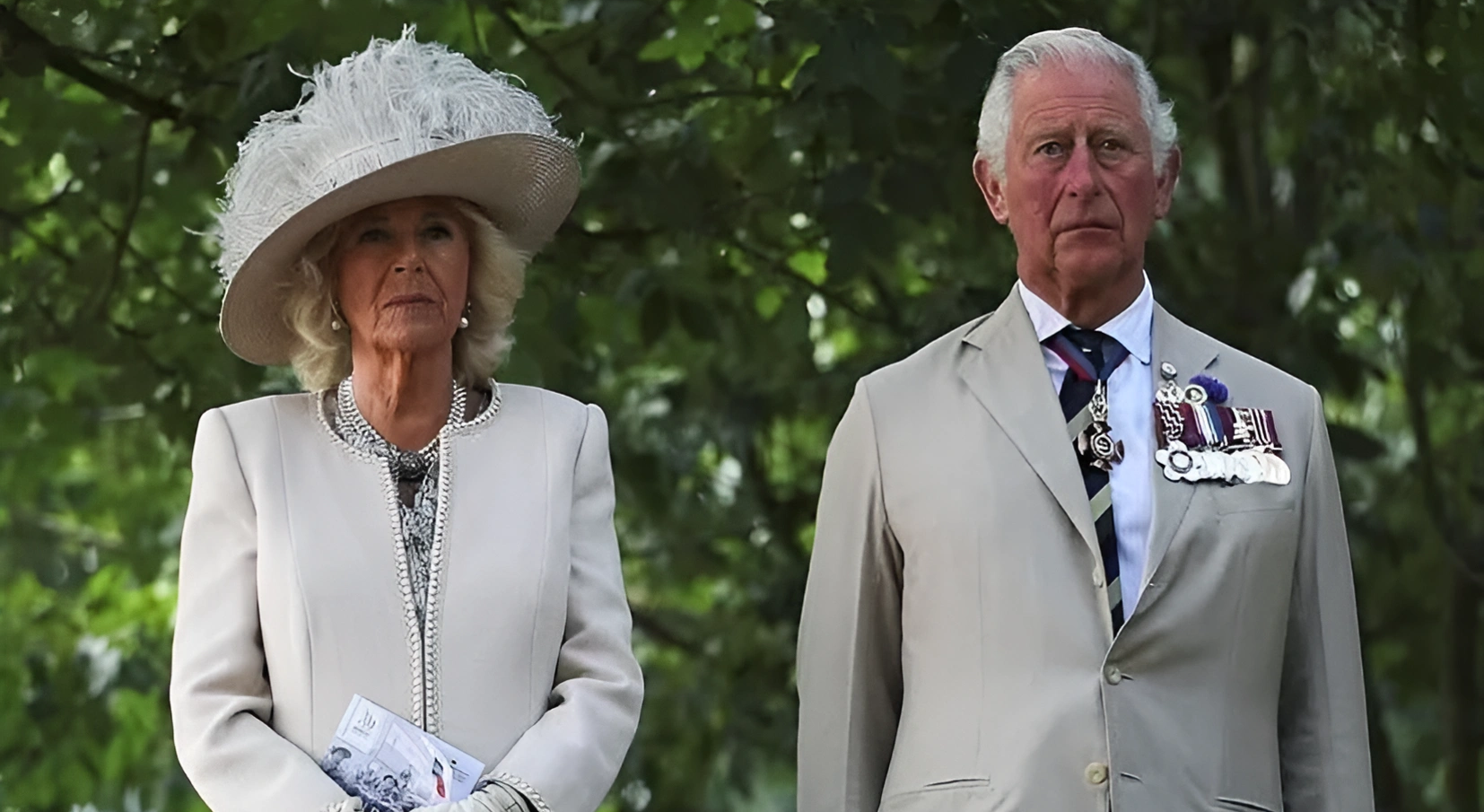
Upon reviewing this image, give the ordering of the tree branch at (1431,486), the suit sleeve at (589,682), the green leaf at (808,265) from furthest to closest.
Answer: the tree branch at (1431,486), the green leaf at (808,265), the suit sleeve at (589,682)

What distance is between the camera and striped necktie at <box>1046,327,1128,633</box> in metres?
3.45

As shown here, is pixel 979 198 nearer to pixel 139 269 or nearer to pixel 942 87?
pixel 942 87

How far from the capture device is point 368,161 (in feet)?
11.2

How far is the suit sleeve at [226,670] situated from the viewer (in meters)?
3.27

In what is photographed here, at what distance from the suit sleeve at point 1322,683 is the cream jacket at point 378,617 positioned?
93 centimetres

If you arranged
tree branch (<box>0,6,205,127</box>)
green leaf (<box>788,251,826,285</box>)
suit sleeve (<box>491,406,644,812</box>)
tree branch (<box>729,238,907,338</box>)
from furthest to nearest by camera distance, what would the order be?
1. green leaf (<box>788,251,826,285</box>)
2. tree branch (<box>729,238,907,338</box>)
3. tree branch (<box>0,6,205,127</box>)
4. suit sleeve (<box>491,406,644,812</box>)

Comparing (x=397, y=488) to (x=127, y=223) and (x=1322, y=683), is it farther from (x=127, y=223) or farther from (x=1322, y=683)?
(x=127, y=223)

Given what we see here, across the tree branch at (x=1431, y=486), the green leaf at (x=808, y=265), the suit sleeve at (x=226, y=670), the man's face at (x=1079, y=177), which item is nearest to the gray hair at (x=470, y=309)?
the suit sleeve at (x=226, y=670)

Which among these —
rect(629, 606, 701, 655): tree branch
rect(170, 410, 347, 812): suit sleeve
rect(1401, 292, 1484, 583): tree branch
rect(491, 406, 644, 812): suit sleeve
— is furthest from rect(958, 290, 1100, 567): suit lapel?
rect(629, 606, 701, 655): tree branch

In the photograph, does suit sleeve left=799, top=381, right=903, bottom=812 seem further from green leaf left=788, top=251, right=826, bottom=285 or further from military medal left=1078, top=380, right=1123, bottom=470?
green leaf left=788, top=251, right=826, bottom=285

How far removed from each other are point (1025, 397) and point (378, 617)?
0.96 m

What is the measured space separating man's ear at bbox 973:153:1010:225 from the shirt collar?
0.14 metres

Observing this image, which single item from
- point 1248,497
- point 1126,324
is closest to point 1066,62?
point 1126,324

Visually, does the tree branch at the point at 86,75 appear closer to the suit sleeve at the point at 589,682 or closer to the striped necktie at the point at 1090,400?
the suit sleeve at the point at 589,682
